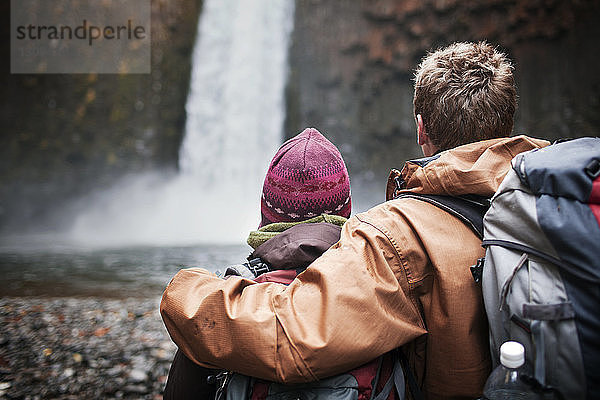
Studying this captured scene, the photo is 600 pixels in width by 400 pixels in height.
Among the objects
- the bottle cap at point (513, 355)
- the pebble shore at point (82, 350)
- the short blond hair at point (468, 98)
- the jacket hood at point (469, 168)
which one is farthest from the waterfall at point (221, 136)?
the bottle cap at point (513, 355)

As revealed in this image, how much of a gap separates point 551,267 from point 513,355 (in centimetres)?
21

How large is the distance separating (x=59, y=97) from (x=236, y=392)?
39.9 ft

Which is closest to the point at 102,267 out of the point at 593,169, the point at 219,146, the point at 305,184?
the point at 219,146

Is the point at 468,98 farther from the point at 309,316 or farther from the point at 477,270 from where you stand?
the point at 309,316

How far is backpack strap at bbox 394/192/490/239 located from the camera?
133 cm

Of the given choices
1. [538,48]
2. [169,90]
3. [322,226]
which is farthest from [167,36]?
[322,226]

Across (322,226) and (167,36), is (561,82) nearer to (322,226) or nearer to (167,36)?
(167,36)

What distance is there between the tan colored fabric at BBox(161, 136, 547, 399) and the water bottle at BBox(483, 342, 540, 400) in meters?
0.13

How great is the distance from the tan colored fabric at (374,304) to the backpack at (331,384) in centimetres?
7

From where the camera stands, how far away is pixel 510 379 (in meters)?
1.10

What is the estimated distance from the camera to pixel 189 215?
11.9 meters

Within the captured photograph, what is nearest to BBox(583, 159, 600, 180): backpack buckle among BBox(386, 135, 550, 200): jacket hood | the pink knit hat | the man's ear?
BBox(386, 135, 550, 200): jacket hood

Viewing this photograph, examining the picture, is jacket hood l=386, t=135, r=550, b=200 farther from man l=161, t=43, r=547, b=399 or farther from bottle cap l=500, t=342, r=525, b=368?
bottle cap l=500, t=342, r=525, b=368

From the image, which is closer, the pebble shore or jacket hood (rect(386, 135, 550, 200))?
jacket hood (rect(386, 135, 550, 200))
